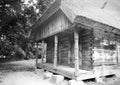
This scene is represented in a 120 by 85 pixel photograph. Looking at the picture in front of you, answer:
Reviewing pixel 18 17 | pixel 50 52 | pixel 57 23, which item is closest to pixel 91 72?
pixel 57 23

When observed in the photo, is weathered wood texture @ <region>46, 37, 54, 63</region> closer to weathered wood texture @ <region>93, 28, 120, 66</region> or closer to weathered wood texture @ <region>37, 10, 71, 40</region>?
weathered wood texture @ <region>37, 10, 71, 40</region>

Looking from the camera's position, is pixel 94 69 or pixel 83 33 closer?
pixel 94 69

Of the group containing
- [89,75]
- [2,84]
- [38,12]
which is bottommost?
[2,84]

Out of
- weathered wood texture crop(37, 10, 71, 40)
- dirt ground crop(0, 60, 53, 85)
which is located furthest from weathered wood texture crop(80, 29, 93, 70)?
dirt ground crop(0, 60, 53, 85)

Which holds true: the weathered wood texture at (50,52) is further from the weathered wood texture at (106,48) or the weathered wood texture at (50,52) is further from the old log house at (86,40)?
the weathered wood texture at (106,48)

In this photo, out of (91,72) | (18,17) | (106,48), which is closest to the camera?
(91,72)

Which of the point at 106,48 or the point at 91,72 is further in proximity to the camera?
the point at 106,48

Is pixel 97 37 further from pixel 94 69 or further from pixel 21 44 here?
pixel 21 44

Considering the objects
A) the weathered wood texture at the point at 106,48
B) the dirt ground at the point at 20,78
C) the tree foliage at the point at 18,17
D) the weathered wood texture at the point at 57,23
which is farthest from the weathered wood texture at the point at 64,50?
the tree foliage at the point at 18,17

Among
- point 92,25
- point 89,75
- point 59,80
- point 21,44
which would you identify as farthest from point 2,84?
point 21,44

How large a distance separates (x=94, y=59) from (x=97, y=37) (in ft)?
4.30

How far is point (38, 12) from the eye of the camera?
15023 mm

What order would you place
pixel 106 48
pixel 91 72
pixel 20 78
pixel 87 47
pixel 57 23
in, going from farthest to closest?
pixel 20 78
pixel 106 48
pixel 57 23
pixel 87 47
pixel 91 72

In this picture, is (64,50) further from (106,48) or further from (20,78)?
(20,78)
